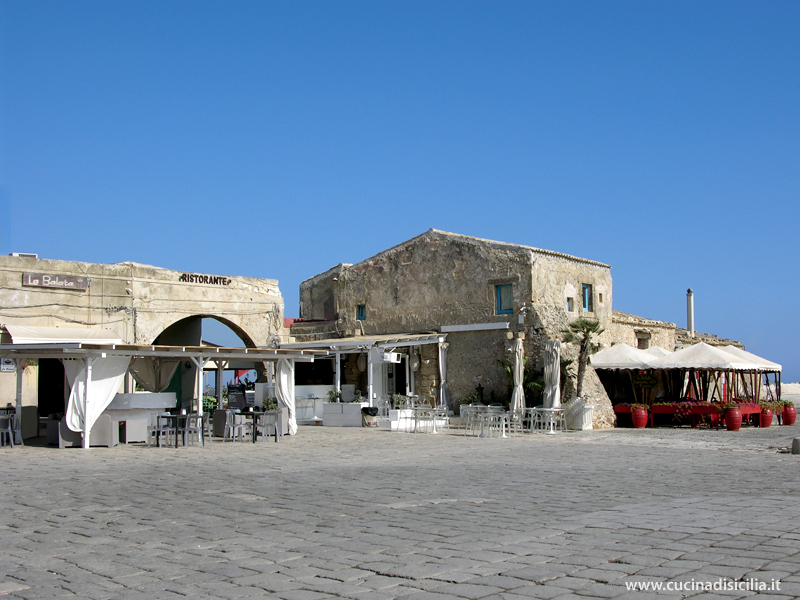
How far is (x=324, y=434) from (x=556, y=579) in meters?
14.6

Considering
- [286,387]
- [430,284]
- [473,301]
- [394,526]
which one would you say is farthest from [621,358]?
[394,526]

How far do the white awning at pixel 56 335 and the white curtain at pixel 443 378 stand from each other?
34.7 feet

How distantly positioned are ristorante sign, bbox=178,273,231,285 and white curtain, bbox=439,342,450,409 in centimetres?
920

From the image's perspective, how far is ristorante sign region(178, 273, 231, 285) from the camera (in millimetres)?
27125

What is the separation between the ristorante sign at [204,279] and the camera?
27125mm

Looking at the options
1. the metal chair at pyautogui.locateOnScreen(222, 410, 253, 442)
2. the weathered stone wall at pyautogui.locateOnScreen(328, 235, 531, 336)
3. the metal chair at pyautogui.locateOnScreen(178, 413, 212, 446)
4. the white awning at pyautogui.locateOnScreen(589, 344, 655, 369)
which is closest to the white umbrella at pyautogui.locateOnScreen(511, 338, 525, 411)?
the weathered stone wall at pyautogui.locateOnScreen(328, 235, 531, 336)

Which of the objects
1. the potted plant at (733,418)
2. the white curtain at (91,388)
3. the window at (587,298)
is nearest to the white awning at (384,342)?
the window at (587,298)

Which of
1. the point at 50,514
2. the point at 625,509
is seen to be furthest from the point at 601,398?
the point at 50,514

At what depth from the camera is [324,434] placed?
19094 mm

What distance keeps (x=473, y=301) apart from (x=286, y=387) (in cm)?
813

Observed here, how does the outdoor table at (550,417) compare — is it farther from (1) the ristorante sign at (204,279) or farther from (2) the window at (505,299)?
(1) the ristorante sign at (204,279)

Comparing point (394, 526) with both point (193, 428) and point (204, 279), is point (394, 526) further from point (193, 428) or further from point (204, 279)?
point (204, 279)

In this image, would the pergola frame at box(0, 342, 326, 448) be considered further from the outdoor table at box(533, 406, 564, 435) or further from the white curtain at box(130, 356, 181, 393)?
the outdoor table at box(533, 406, 564, 435)

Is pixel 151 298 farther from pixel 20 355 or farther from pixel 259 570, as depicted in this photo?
pixel 259 570
